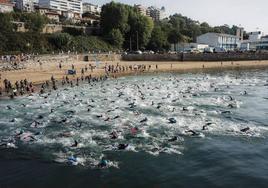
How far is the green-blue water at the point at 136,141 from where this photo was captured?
2136 centimetres

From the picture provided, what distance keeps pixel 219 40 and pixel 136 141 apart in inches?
4679

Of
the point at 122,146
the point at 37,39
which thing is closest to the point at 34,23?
the point at 37,39

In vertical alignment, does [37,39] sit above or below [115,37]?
below

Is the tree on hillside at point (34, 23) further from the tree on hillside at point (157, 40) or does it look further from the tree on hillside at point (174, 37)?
the tree on hillside at point (174, 37)

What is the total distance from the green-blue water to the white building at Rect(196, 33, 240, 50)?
94116 millimetres

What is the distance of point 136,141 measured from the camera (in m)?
27.7

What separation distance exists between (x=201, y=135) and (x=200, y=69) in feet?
204

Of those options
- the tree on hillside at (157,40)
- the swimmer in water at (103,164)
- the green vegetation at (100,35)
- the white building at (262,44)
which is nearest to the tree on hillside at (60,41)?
the green vegetation at (100,35)

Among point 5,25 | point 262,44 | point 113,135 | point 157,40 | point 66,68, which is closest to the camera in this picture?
point 113,135

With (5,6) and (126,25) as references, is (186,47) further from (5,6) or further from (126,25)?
(5,6)

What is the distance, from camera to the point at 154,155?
972 inches

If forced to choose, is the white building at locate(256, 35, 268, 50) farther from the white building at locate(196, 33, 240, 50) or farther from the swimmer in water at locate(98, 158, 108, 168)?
the swimmer in water at locate(98, 158, 108, 168)

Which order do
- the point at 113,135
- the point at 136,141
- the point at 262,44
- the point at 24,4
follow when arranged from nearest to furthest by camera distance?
the point at 136,141
the point at 113,135
the point at 262,44
the point at 24,4

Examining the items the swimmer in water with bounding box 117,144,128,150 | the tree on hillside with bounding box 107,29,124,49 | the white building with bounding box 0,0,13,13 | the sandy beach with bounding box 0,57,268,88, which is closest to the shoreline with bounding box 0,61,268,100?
the sandy beach with bounding box 0,57,268,88
